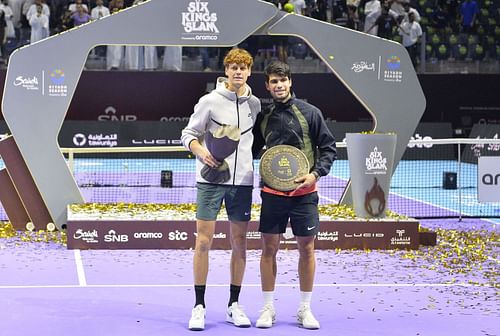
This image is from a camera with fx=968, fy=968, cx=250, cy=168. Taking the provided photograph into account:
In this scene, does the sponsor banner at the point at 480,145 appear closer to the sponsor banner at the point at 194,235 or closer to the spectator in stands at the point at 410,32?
the spectator in stands at the point at 410,32

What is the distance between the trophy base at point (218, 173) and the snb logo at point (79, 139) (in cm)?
1886

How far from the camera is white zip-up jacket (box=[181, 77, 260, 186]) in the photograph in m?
7.95

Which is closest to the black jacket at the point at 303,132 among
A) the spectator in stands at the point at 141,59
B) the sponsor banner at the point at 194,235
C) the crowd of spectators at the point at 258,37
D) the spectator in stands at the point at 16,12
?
the sponsor banner at the point at 194,235

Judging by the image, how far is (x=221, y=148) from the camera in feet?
25.8

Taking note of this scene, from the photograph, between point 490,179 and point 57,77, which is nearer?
point 57,77

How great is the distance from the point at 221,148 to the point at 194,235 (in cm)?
429

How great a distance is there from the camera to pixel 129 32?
12734 millimetres

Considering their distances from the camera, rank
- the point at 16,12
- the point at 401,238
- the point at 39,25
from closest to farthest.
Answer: the point at 401,238 < the point at 39,25 < the point at 16,12

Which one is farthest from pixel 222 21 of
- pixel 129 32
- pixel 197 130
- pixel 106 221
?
pixel 197 130

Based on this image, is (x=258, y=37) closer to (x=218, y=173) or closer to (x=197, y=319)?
(x=218, y=173)

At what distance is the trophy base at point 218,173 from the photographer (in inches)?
312

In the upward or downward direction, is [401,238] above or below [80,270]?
above

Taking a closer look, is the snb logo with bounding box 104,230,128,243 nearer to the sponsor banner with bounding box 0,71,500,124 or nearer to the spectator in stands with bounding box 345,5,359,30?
the sponsor banner with bounding box 0,71,500,124

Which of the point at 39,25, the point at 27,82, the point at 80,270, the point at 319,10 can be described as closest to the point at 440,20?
the point at 319,10
